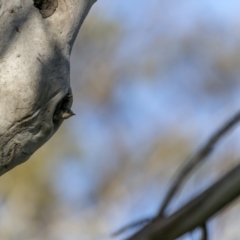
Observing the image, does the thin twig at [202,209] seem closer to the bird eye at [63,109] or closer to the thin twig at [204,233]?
the thin twig at [204,233]

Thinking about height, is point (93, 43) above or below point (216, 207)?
below

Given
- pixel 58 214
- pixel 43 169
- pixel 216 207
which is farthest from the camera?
pixel 43 169

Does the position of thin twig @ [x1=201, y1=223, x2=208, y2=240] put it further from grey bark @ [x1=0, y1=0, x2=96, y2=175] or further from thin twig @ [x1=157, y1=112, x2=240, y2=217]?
grey bark @ [x1=0, y1=0, x2=96, y2=175]

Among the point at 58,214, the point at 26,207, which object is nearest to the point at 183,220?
the point at 58,214

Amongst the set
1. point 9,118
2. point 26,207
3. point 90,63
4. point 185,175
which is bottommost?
point 26,207

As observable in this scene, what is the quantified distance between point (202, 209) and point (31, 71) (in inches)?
27.7

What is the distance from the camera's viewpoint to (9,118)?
1012mm

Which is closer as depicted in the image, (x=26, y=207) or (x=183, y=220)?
(x=183, y=220)

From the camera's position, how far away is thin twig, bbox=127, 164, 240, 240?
1.25 feet

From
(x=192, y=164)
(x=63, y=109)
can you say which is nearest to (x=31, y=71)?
(x=63, y=109)

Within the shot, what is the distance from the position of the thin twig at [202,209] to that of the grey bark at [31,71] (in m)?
0.67

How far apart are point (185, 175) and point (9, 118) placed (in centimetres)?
62

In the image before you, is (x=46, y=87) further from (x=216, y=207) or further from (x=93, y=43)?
(x=93, y=43)

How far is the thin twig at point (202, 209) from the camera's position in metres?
0.38
